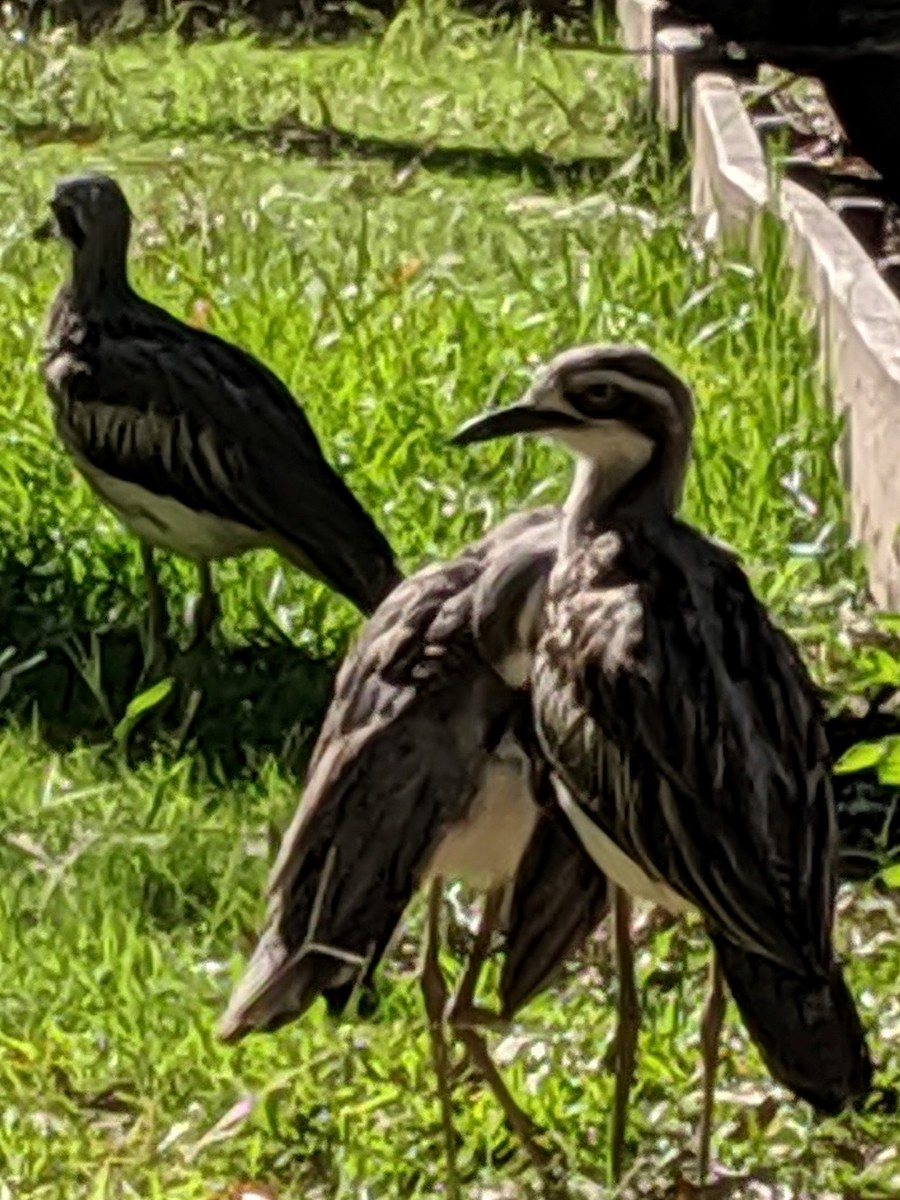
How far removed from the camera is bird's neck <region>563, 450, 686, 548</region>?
4.91 m

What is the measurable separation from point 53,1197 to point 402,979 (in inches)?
32.6

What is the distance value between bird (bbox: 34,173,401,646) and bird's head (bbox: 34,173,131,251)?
308mm

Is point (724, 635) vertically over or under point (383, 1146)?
over

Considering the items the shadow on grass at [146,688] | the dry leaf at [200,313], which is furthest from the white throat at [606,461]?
the dry leaf at [200,313]

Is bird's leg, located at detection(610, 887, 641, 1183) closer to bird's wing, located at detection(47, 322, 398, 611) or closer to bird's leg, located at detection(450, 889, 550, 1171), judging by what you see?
bird's leg, located at detection(450, 889, 550, 1171)

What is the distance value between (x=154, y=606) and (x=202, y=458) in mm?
335

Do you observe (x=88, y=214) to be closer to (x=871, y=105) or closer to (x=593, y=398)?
(x=871, y=105)

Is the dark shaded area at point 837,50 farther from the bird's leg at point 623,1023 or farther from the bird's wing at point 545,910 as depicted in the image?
the bird's leg at point 623,1023

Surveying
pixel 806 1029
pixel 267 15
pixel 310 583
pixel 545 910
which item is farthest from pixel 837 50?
pixel 267 15

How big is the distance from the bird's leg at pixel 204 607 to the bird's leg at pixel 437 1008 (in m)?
2.21

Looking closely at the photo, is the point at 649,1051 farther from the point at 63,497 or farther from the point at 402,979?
the point at 63,497

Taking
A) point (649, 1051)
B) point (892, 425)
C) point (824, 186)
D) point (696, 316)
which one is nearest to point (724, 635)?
point (649, 1051)

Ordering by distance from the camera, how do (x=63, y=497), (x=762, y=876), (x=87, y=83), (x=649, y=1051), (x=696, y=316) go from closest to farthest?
(x=762, y=876)
(x=649, y=1051)
(x=63, y=497)
(x=696, y=316)
(x=87, y=83)

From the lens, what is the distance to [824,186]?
10180 millimetres
